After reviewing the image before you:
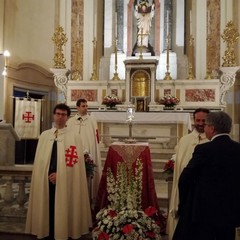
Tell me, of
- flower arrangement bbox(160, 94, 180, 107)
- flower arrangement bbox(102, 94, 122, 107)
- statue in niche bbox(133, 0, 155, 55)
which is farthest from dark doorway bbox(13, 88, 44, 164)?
flower arrangement bbox(160, 94, 180, 107)

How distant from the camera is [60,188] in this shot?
13.5ft

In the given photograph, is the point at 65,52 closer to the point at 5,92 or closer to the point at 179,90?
the point at 5,92

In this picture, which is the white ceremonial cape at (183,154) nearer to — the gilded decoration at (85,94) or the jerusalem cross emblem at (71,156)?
the jerusalem cross emblem at (71,156)

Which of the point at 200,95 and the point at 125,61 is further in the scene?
the point at 200,95

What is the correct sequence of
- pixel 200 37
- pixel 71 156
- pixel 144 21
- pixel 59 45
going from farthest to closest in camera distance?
1. pixel 144 21
2. pixel 200 37
3. pixel 59 45
4. pixel 71 156

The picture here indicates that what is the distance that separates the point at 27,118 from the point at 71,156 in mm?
7002

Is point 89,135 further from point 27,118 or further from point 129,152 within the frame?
point 27,118

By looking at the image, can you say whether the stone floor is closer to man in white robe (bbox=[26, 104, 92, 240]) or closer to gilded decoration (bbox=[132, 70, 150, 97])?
man in white robe (bbox=[26, 104, 92, 240])

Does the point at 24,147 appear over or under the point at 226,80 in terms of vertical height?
under

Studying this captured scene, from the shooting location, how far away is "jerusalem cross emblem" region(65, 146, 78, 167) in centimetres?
423

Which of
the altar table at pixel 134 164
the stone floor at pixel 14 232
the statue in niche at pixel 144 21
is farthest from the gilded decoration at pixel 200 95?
the stone floor at pixel 14 232

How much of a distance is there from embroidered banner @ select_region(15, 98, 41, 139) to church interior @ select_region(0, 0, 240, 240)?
0.77 ft

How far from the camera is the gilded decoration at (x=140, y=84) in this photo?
1034 cm

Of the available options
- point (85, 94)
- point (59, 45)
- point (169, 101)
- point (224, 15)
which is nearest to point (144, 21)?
point (224, 15)
